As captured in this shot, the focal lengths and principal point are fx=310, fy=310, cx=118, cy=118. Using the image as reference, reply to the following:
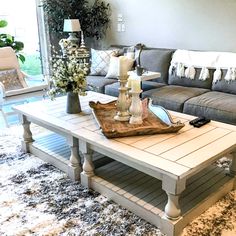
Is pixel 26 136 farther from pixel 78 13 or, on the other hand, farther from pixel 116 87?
pixel 78 13

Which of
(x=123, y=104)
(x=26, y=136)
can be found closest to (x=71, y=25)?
(x=26, y=136)

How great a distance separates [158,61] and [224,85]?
963 millimetres

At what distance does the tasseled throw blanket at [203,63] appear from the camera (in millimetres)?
3453

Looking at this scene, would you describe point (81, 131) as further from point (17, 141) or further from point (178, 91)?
point (178, 91)

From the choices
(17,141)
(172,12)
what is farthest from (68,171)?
(172,12)

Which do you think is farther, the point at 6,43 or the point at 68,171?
the point at 6,43

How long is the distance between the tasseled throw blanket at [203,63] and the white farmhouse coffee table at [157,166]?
119cm

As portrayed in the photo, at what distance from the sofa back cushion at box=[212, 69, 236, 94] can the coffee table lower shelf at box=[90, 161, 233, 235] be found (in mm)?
1198

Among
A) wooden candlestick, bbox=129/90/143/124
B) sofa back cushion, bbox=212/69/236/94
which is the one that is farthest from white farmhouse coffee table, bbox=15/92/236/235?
sofa back cushion, bbox=212/69/236/94

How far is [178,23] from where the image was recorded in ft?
14.2

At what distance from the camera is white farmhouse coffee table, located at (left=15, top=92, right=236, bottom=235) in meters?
1.86

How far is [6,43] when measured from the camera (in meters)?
5.01

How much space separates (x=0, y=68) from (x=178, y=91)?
A: 7.89ft

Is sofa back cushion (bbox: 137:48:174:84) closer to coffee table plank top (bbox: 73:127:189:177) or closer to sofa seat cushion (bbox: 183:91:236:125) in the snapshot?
Answer: sofa seat cushion (bbox: 183:91:236:125)
